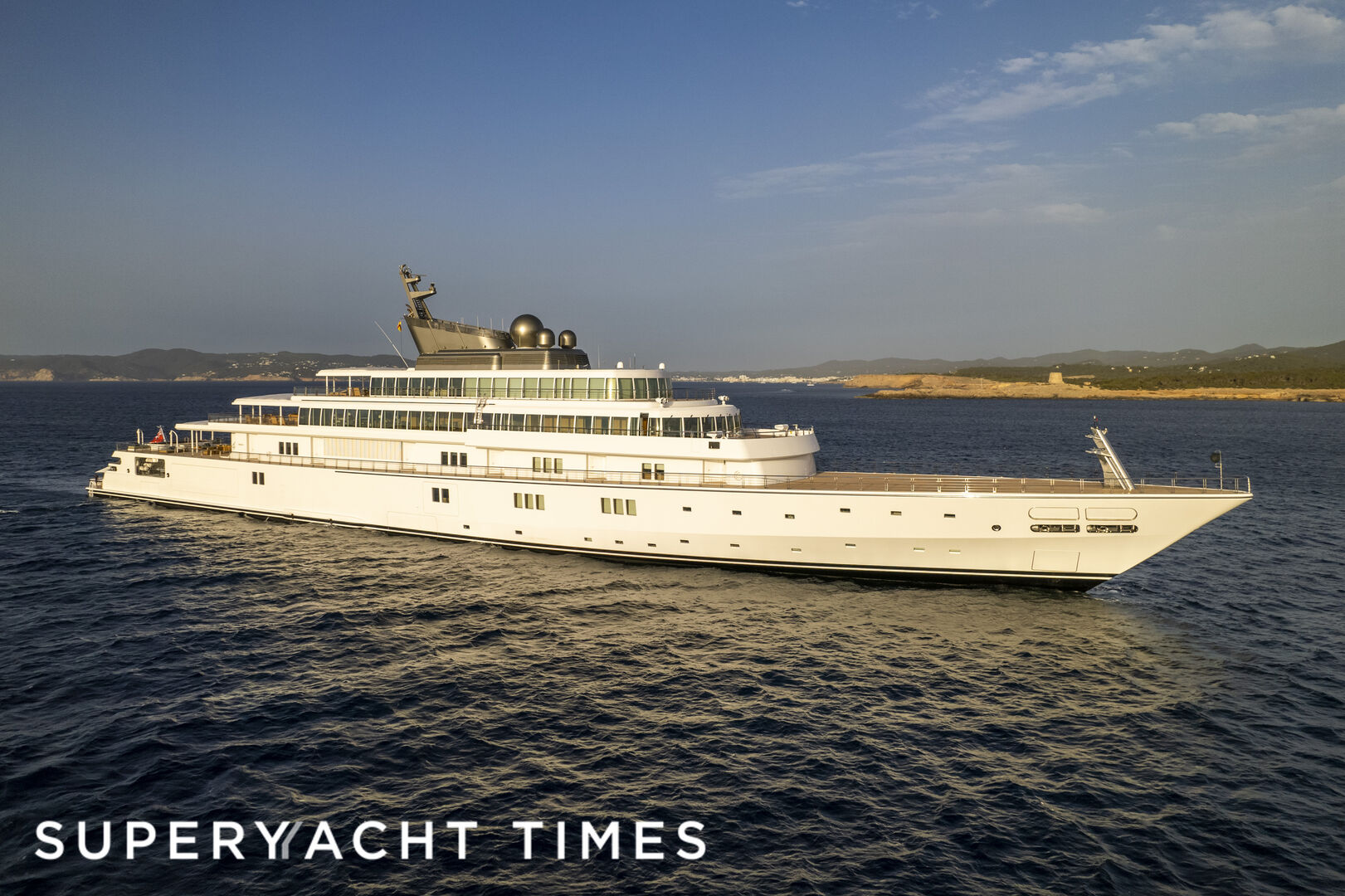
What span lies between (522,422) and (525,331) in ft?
19.8

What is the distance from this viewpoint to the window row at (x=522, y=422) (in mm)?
31938

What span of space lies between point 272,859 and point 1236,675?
24410 mm

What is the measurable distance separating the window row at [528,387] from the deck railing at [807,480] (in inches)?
142

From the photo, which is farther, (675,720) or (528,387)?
(528,387)

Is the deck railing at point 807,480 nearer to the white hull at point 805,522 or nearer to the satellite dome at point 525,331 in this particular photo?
the white hull at point 805,522

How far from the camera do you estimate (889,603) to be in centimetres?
2675

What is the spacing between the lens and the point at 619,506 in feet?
103

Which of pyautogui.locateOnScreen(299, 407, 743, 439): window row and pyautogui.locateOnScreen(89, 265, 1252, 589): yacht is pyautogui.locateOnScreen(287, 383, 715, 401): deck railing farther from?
pyautogui.locateOnScreen(299, 407, 743, 439): window row

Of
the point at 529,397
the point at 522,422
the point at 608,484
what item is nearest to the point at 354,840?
the point at 608,484

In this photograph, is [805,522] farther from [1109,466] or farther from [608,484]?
[1109,466]

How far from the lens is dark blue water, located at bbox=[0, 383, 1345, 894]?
1321 cm

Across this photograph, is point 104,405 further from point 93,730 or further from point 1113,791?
point 1113,791

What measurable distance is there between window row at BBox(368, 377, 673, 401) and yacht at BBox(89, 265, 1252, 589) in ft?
0.28

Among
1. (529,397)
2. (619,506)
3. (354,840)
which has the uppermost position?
(529,397)
